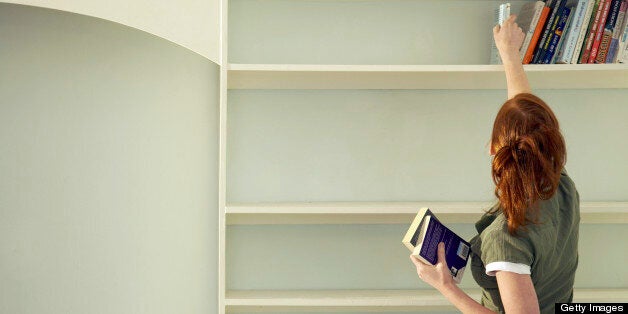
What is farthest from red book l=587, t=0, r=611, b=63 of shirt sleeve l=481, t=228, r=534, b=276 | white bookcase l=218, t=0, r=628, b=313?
shirt sleeve l=481, t=228, r=534, b=276

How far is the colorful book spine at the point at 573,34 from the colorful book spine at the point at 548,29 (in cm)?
5

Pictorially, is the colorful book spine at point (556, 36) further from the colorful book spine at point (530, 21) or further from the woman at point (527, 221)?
the woman at point (527, 221)

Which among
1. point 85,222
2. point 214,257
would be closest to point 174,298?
point 214,257

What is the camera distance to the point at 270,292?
2.78 meters

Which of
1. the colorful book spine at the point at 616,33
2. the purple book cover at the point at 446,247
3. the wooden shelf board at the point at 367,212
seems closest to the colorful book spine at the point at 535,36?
the colorful book spine at the point at 616,33

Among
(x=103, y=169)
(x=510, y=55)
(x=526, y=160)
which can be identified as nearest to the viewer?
(x=526, y=160)

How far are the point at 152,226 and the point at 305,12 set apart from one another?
3.29 feet

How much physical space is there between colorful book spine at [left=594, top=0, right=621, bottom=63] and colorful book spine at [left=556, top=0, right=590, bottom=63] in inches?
3.6

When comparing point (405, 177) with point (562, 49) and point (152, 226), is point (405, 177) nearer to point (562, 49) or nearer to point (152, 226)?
point (562, 49)

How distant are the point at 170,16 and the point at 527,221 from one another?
133 cm

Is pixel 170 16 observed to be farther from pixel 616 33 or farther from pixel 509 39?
pixel 616 33

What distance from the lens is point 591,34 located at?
2537 millimetres

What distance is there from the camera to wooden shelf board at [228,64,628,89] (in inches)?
97.3

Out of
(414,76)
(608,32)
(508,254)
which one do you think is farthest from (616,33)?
(508,254)
